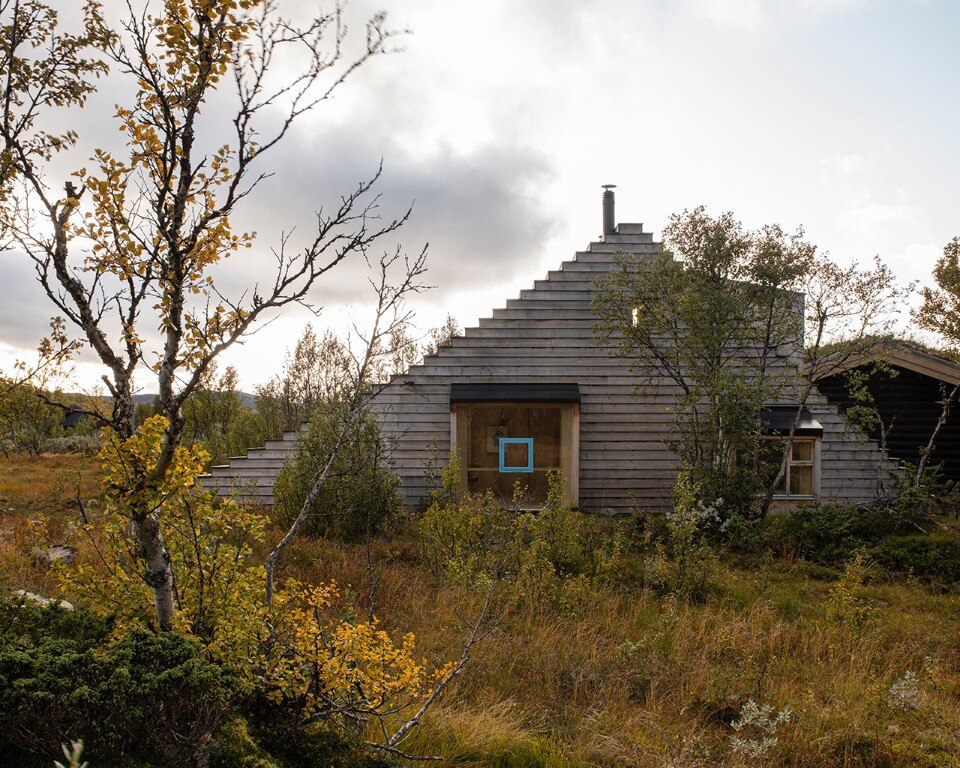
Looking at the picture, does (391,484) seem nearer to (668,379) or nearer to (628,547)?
(628,547)

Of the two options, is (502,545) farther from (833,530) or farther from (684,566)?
(833,530)

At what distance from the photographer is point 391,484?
1120 cm

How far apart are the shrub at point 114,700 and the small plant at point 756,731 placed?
135 inches

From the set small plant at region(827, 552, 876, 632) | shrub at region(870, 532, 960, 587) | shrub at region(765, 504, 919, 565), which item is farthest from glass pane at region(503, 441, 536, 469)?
small plant at region(827, 552, 876, 632)

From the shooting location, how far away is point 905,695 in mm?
4891

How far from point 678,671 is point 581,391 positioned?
8658 mm

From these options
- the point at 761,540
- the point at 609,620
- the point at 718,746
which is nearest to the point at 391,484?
the point at 609,620

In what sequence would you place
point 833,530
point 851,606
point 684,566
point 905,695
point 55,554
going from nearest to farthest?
point 905,695
point 851,606
point 684,566
point 55,554
point 833,530

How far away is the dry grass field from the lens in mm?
4469

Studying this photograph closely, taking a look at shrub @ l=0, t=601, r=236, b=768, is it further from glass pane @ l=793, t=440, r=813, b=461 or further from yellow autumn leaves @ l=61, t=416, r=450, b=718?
glass pane @ l=793, t=440, r=813, b=461

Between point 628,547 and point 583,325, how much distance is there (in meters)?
5.53

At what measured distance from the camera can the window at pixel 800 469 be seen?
1347cm

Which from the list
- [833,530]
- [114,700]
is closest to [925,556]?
[833,530]

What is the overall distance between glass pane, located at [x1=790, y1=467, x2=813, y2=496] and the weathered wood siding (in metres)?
0.77
